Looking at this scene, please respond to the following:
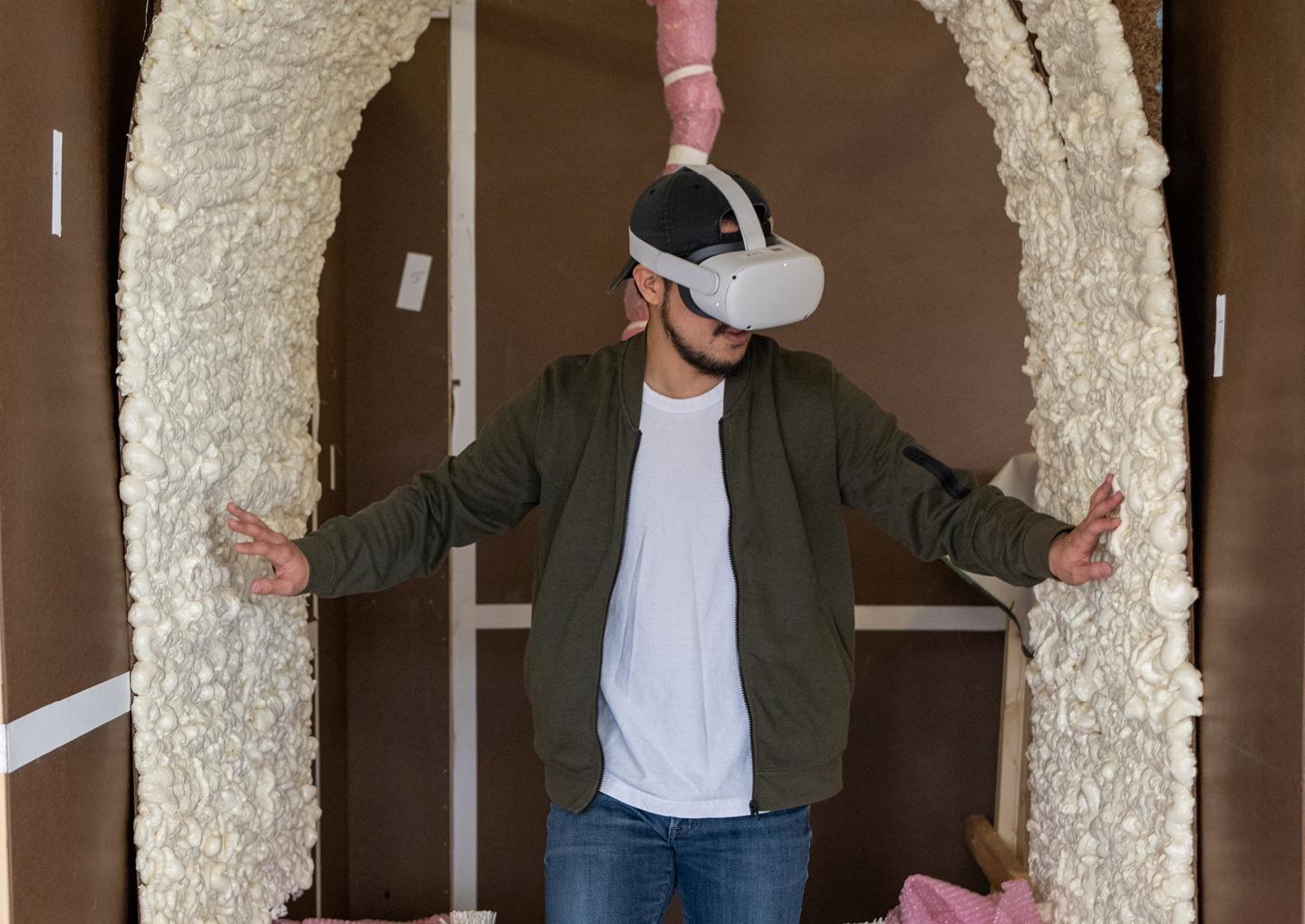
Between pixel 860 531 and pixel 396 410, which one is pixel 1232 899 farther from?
pixel 396 410

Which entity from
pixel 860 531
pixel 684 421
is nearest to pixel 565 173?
pixel 860 531

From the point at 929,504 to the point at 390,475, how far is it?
1.62 metres

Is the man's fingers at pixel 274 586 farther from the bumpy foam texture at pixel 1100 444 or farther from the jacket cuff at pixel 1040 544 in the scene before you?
the bumpy foam texture at pixel 1100 444

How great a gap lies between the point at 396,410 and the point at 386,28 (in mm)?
936

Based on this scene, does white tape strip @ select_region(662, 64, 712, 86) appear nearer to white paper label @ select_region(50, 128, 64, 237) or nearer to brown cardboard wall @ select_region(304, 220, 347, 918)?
brown cardboard wall @ select_region(304, 220, 347, 918)

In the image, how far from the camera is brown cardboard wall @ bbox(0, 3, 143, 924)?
55.9 inches

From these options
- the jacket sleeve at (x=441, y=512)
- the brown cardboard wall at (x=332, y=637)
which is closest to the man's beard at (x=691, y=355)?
the jacket sleeve at (x=441, y=512)

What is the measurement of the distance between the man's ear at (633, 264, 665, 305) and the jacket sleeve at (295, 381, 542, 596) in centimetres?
21

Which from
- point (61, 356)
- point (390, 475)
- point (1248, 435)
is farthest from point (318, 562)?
point (390, 475)

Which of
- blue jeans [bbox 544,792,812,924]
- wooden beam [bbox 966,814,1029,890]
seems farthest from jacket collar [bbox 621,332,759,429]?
wooden beam [bbox 966,814,1029,890]

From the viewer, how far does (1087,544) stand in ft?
5.27

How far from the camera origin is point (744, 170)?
9.89ft

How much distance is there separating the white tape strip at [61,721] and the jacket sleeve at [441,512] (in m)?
0.28

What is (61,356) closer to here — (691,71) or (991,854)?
(691,71)
